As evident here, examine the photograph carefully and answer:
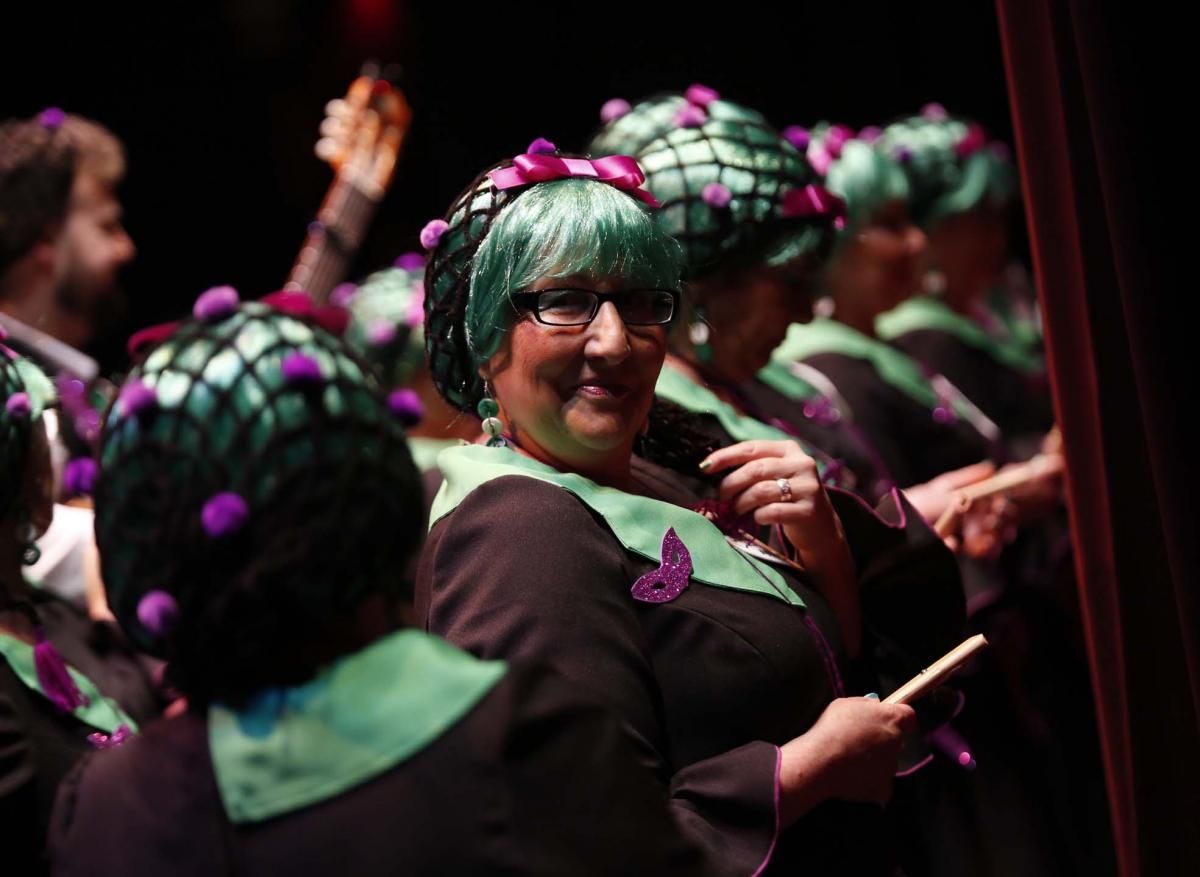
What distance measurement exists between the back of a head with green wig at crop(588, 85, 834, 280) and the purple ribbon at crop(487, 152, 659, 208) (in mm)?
515

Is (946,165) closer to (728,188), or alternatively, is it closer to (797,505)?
(728,188)

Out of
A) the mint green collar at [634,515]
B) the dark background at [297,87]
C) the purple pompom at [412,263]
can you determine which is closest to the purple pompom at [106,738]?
the mint green collar at [634,515]

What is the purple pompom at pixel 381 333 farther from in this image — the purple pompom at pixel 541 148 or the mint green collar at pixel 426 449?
the purple pompom at pixel 541 148

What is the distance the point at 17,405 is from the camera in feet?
6.31

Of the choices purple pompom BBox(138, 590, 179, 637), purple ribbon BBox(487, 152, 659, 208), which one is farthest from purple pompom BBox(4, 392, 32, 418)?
purple pompom BBox(138, 590, 179, 637)

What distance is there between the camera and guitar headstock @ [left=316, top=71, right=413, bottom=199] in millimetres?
3740

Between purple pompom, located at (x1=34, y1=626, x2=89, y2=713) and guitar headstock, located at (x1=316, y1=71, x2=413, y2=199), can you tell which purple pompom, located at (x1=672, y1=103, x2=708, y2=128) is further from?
guitar headstock, located at (x1=316, y1=71, x2=413, y2=199)

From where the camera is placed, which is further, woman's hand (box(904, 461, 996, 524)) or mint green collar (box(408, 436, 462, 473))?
mint green collar (box(408, 436, 462, 473))

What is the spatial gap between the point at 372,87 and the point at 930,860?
2276mm

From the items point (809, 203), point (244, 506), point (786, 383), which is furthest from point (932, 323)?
point (244, 506)

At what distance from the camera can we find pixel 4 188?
3.30 meters

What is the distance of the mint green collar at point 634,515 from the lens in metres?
1.71

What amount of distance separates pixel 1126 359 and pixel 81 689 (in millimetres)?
1399

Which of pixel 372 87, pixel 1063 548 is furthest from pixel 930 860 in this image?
pixel 372 87
